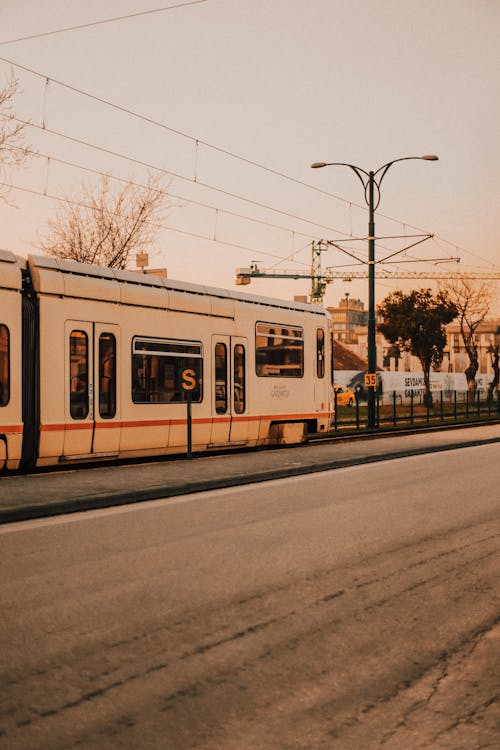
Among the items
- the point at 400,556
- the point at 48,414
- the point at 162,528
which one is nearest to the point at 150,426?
the point at 48,414

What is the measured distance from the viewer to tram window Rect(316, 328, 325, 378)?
23.1 metres

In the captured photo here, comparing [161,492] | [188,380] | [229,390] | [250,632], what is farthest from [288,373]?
[250,632]

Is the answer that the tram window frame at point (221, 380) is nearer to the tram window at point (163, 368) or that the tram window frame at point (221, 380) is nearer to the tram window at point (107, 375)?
the tram window at point (163, 368)

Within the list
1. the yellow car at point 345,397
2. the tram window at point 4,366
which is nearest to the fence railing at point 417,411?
the yellow car at point 345,397

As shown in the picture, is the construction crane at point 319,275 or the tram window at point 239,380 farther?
the construction crane at point 319,275

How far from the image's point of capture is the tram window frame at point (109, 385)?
16.2 meters

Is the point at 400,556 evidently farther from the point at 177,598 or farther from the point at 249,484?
the point at 249,484

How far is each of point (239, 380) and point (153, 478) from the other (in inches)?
236

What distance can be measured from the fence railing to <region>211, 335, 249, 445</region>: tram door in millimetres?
12673

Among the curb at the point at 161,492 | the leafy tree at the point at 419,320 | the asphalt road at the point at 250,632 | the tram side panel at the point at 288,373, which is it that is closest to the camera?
the asphalt road at the point at 250,632

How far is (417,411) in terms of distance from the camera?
5534 cm

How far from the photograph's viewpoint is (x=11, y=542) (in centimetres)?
912

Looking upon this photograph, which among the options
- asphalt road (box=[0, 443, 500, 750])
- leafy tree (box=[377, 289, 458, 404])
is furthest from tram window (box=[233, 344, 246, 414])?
leafy tree (box=[377, 289, 458, 404])

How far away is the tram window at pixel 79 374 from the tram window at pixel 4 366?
1.40 metres
